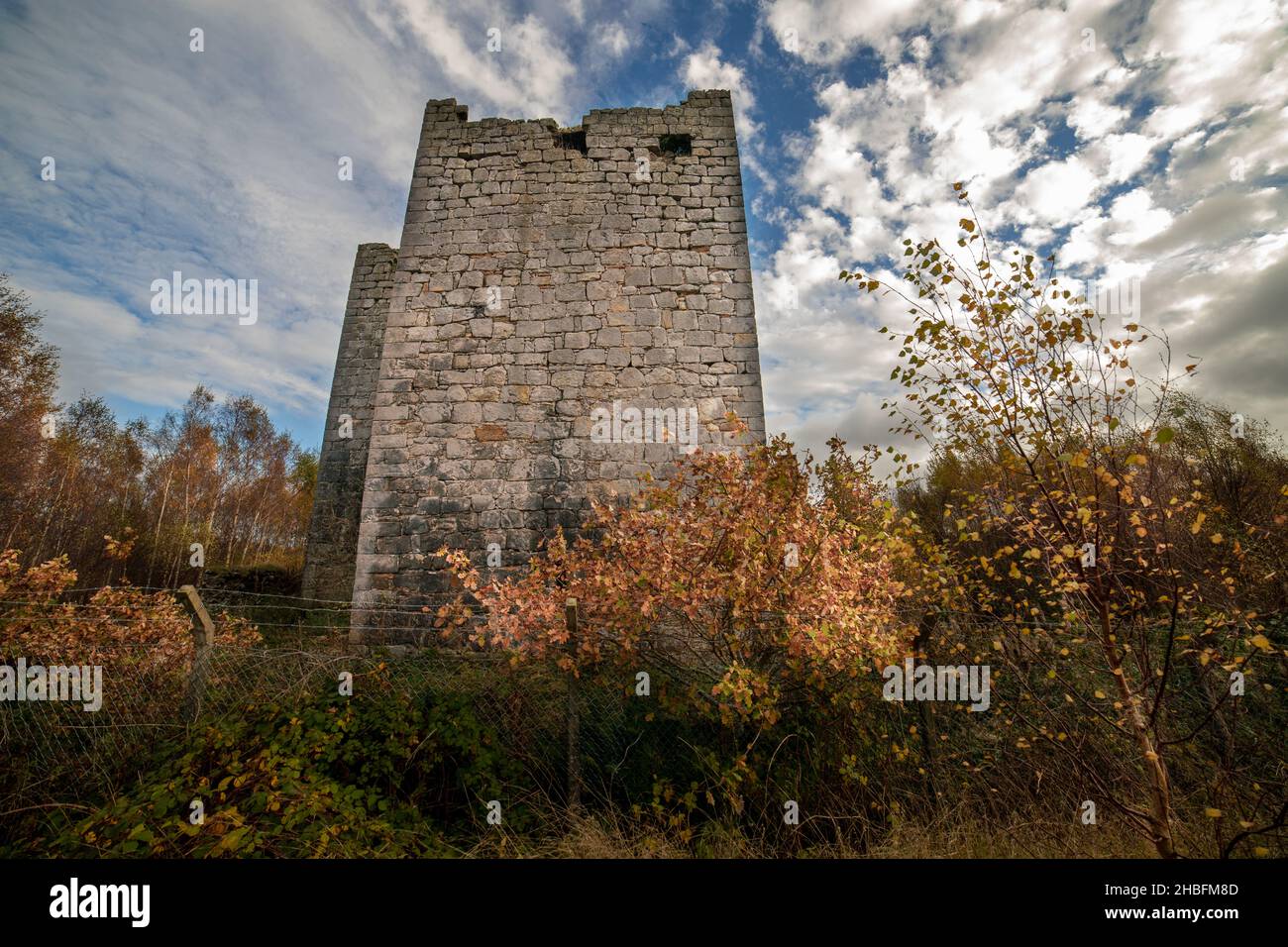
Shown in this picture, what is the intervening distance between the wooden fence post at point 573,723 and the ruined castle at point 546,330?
2.70 meters

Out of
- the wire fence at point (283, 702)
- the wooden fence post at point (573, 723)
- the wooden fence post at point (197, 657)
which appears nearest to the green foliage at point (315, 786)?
the wire fence at point (283, 702)

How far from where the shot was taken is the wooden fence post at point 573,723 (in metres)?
3.47

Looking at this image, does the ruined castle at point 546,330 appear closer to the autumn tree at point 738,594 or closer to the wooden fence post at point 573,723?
the autumn tree at point 738,594

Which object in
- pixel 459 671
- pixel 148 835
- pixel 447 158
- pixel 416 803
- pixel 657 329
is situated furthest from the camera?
pixel 447 158

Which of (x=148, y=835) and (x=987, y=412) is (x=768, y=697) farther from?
(x=148, y=835)

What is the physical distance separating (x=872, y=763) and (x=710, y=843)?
1.39 m

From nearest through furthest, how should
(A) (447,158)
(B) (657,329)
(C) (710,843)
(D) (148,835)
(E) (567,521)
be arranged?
(D) (148,835), (C) (710,843), (E) (567,521), (B) (657,329), (A) (447,158)

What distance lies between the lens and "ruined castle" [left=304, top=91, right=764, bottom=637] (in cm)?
643

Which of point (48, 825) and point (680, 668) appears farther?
point (680, 668)

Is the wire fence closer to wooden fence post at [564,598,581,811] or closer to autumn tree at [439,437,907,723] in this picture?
wooden fence post at [564,598,581,811]

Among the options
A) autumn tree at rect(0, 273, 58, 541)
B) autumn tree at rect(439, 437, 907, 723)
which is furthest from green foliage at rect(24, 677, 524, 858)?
autumn tree at rect(0, 273, 58, 541)
